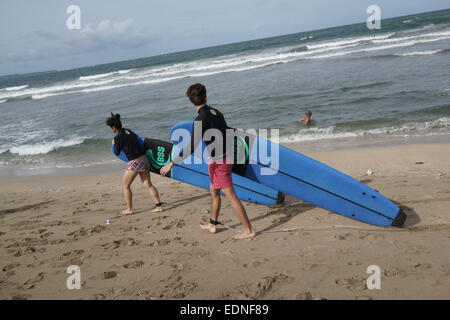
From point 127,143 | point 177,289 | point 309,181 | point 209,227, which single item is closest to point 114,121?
point 127,143

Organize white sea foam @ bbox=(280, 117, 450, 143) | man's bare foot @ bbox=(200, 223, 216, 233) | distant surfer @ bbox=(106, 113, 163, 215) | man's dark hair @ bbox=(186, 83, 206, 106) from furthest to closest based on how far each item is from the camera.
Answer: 1. white sea foam @ bbox=(280, 117, 450, 143)
2. distant surfer @ bbox=(106, 113, 163, 215)
3. man's bare foot @ bbox=(200, 223, 216, 233)
4. man's dark hair @ bbox=(186, 83, 206, 106)

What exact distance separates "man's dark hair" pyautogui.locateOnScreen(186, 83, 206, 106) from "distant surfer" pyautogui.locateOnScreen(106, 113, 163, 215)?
4.80 feet

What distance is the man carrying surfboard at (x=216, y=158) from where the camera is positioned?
324 centimetres

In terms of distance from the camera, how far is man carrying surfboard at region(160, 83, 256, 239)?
324 cm

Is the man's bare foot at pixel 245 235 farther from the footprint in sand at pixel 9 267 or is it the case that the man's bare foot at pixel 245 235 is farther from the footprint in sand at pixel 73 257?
the footprint in sand at pixel 9 267

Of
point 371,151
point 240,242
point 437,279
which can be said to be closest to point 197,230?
point 240,242

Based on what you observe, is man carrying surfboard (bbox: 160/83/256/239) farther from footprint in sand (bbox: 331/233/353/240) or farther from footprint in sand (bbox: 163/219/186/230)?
footprint in sand (bbox: 331/233/353/240)

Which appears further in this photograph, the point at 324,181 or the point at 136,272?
the point at 324,181

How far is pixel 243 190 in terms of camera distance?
479 cm

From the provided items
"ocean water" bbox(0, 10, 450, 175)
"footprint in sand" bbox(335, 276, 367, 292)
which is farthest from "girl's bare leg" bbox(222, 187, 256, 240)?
"ocean water" bbox(0, 10, 450, 175)

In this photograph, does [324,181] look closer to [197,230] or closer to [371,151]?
[197,230]

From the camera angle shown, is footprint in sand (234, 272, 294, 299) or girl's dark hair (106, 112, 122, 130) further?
girl's dark hair (106, 112, 122, 130)

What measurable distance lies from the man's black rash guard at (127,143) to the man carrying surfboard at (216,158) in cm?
108
